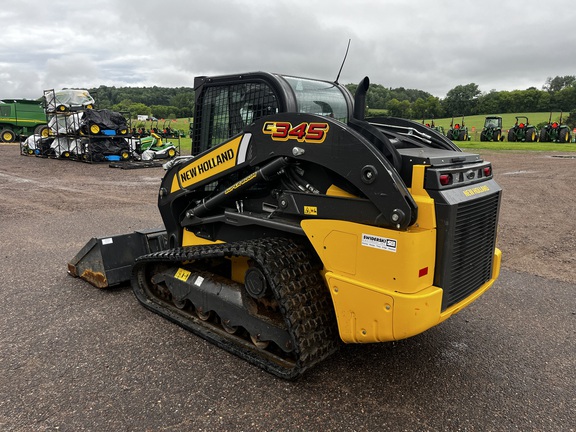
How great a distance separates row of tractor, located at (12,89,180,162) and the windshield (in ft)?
54.7

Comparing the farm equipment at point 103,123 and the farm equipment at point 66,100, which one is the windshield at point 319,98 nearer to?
the farm equipment at point 103,123

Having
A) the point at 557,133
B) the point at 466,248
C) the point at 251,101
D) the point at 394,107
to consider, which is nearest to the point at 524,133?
the point at 557,133

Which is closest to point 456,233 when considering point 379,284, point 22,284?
point 379,284

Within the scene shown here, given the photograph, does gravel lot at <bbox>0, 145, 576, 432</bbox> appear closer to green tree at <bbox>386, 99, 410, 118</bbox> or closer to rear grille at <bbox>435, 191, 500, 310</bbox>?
rear grille at <bbox>435, 191, 500, 310</bbox>

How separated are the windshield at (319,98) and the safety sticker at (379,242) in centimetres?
140

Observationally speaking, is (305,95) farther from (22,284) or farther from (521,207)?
(521,207)

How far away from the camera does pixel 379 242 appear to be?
2.74m

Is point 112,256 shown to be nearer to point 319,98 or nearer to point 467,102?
point 319,98

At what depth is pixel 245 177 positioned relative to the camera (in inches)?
141

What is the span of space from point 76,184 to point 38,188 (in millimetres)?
1077

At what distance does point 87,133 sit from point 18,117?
16503 millimetres

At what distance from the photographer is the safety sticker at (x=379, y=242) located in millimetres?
2686

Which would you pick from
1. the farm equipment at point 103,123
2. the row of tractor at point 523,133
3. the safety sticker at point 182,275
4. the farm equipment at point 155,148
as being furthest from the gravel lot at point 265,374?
the row of tractor at point 523,133

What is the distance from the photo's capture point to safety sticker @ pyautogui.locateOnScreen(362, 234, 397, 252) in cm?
269
